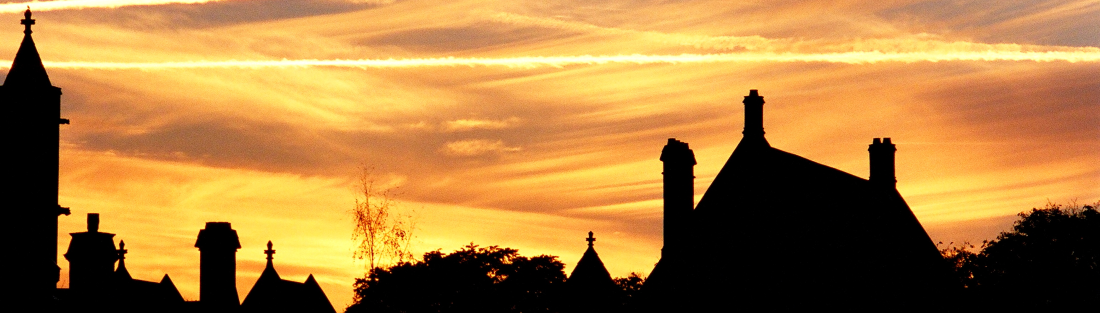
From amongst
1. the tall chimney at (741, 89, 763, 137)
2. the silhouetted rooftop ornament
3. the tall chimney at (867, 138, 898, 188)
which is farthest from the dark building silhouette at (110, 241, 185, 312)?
the tall chimney at (867, 138, 898, 188)

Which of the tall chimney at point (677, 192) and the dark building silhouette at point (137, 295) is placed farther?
the dark building silhouette at point (137, 295)

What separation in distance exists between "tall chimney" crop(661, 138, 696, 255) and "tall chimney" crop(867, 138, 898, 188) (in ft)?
22.8

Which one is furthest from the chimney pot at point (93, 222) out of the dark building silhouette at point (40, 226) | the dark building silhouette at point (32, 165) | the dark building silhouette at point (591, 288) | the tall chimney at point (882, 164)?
the tall chimney at point (882, 164)

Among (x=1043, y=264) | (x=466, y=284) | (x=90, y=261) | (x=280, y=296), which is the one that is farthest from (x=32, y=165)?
(x=1043, y=264)

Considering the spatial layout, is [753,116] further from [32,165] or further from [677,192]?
[32,165]

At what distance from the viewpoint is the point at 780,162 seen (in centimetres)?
4762

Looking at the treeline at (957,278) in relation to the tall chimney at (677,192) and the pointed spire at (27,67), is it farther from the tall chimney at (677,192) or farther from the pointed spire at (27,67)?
the pointed spire at (27,67)

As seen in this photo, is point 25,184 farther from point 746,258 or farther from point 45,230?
point 746,258

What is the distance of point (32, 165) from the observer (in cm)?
5459

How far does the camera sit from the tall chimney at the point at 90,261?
52812 millimetres

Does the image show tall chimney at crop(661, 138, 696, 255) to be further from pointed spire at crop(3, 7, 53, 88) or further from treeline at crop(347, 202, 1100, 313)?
pointed spire at crop(3, 7, 53, 88)

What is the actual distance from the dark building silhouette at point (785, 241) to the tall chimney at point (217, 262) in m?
14.7

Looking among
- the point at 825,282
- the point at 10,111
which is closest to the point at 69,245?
the point at 10,111

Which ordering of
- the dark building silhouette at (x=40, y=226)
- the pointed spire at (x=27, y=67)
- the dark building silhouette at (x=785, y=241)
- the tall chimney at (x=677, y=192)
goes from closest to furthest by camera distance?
1. the dark building silhouette at (x=785, y=241)
2. the tall chimney at (x=677, y=192)
3. the dark building silhouette at (x=40, y=226)
4. the pointed spire at (x=27, y=67)
